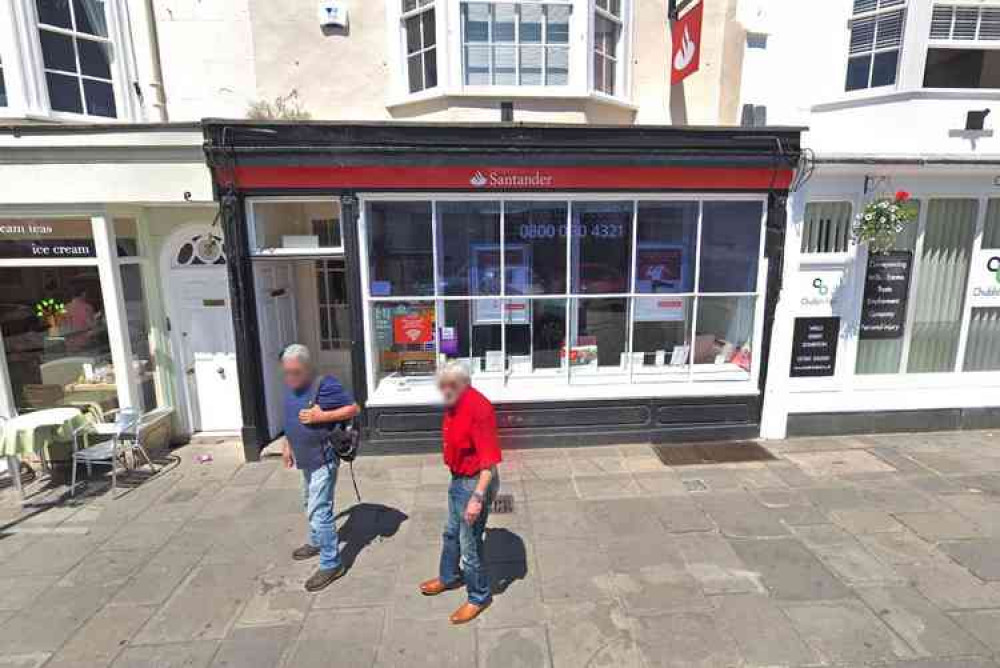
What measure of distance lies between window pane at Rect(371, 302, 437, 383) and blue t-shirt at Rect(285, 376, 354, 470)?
249 cm

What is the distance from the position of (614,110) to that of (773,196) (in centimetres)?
243

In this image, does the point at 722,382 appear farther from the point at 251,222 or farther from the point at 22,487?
the point at 22,487

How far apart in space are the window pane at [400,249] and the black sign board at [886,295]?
5.34 meters

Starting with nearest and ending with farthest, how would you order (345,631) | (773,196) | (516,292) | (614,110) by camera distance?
1. (345,631)
2. (773,196)
3. (516,292)
4. (614,110)

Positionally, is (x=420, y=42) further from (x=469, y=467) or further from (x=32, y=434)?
(x=32, y=434)

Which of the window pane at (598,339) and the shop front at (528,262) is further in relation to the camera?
the window pane at (598,339)

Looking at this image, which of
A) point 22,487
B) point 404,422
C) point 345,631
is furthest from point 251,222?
point 345,631

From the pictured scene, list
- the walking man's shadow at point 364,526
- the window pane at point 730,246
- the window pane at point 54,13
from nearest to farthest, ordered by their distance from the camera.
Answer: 1. the walking man's shadow at point 364,526
2. the window pane at point 54,13
3. the window pane at point 730,246

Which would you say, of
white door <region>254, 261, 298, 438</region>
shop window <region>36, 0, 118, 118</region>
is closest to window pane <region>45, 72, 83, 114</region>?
shop window <region>36, 0, 118, 118</region>

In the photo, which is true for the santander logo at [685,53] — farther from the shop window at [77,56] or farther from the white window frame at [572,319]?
the shop window at [77,56]

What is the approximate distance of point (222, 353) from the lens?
631cm

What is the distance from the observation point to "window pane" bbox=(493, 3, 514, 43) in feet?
20.7

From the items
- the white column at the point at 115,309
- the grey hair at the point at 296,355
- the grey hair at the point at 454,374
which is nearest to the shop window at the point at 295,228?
the white column at the point at 115,309

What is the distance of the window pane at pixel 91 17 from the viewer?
19.6 ft
